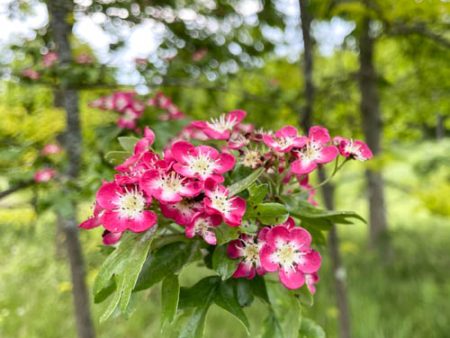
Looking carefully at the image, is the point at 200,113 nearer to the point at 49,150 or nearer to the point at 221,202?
the point at 49,150

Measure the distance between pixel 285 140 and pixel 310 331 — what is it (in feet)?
1.53

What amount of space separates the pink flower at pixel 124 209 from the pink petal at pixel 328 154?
1.20 feet

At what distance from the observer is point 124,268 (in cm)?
79

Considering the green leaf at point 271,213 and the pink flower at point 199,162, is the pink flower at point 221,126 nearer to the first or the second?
the pink flower at point 199,162

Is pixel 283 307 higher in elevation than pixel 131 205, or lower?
lower

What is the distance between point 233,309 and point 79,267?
1397 mm

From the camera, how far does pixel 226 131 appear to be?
3.36 feet

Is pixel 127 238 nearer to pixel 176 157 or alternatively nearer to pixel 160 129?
pixel 176 157

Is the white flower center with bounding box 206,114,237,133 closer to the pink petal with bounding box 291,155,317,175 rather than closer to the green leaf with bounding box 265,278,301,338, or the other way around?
the pink petal with bounding box 291,155,317,175

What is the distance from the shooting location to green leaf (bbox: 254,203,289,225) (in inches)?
32.2

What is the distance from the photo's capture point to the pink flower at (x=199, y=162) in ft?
2.64

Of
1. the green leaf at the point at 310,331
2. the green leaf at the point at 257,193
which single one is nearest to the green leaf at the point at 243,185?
the green leaf at the point at 257,193

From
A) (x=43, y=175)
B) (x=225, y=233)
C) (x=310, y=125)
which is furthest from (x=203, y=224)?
(x=310, y=125)

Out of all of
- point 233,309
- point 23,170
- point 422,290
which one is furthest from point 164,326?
point 422,290
